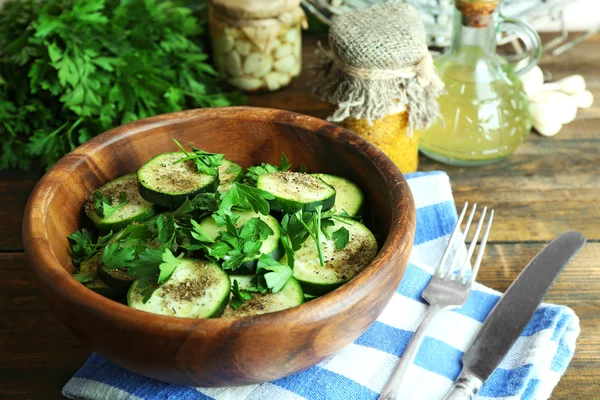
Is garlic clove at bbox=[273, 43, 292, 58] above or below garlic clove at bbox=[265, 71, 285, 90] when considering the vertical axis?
above

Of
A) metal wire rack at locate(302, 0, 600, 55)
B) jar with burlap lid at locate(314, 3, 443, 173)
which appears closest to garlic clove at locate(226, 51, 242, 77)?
metal wire rack at locate(302, 0, 600, 55)

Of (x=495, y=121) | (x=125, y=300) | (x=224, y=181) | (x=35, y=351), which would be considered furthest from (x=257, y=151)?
(x=495, y=121)

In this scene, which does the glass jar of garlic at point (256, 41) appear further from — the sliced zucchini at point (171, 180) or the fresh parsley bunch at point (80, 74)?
the sliced zucchini at point (171, 180)

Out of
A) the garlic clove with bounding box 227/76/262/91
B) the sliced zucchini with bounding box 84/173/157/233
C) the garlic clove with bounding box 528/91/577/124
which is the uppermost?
the sliced zucchini with bounding box 84/173/157/233

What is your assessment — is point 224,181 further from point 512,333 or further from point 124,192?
point 512,333

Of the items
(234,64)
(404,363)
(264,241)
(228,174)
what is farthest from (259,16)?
(404,363)

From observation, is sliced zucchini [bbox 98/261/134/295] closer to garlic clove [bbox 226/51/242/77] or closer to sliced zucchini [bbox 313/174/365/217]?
sliced zucchini [bbox 313/174/365/217]

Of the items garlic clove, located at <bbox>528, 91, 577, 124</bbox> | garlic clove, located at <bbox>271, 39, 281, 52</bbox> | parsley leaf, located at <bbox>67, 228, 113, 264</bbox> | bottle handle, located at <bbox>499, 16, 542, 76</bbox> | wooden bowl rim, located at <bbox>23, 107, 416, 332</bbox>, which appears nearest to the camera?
wooden bowl rim, located at <bbox>23, 107, 416, 332</bbox>
